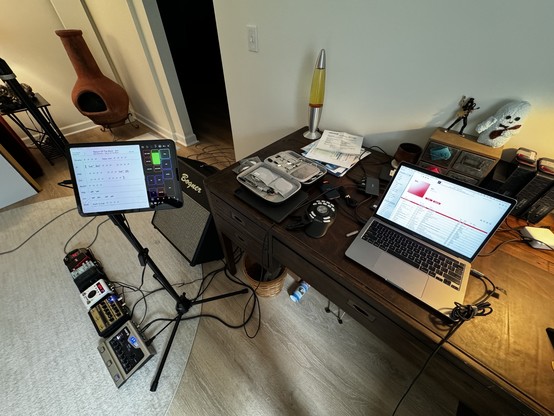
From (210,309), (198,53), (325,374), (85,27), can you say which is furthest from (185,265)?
(198,53)

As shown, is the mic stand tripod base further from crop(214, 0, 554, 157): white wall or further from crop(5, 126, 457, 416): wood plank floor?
crop(214, 0, 554, 157): white wall

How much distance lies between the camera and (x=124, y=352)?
107 centimetres

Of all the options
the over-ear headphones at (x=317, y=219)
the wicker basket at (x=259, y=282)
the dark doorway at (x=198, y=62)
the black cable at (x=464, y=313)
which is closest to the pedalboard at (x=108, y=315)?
the wicker basket at (x=259, y=282)

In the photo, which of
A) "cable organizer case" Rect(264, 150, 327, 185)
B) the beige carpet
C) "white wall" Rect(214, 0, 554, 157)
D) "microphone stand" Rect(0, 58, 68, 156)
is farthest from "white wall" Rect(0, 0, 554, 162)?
the beige carpet

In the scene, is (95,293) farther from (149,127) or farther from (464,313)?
(149,127)

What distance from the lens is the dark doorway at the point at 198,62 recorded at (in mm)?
2920

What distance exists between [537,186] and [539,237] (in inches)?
6.2

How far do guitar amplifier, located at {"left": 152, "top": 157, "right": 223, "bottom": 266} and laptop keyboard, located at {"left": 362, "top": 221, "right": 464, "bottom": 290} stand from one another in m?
0.85

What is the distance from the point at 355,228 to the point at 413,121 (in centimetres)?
56

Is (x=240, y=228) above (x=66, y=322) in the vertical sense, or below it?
above

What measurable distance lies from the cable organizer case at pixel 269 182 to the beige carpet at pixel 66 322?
85 centimetres

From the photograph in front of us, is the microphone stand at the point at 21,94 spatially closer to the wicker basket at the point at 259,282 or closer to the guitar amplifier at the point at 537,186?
the wicker basket at the point at 259,282

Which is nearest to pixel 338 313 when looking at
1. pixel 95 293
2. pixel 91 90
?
pixel 95 293

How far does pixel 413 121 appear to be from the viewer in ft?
3.11
